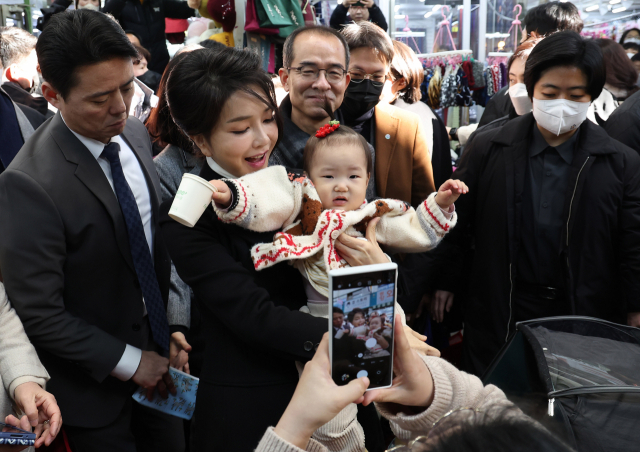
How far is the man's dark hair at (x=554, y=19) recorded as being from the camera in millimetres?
4035

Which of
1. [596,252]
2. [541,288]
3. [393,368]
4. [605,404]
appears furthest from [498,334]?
[393,368]

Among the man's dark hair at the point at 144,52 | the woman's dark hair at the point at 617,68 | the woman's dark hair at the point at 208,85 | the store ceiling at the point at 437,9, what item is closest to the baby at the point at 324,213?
the woman's dark hair at the point at 208,85

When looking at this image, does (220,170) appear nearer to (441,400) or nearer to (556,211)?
(441,400)

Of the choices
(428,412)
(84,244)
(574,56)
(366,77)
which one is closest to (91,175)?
(84,244)

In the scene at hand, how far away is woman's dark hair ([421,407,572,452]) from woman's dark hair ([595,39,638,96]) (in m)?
4.05

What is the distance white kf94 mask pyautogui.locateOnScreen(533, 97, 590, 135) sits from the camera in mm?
2484

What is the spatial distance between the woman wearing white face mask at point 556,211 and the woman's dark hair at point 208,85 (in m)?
1.49

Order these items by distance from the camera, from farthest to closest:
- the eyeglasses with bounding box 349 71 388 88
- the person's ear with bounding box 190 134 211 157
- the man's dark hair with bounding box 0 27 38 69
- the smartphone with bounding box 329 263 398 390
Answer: the man's dark hair with bounding box 0 27 38 69
the eyeglasses with bounding box 349 71 388 88
the person's ear with bounding box 190 134 211 157
the smartphone with bounding box 329 263 398 390

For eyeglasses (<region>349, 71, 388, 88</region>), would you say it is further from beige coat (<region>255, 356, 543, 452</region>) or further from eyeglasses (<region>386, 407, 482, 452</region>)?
eyeglasses (<region>386, 407, 482, 452</region>)

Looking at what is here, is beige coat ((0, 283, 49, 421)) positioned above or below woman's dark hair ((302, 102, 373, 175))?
below

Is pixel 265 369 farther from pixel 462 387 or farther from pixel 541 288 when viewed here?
pixel 541 288

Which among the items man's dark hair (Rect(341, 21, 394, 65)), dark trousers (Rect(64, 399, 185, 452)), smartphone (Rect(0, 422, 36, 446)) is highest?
man's dark hair (Rect(341, 21, 394, 65))

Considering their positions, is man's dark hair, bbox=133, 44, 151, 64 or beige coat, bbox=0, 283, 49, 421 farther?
man's dark hair, bbox=133, 44, 151, 64

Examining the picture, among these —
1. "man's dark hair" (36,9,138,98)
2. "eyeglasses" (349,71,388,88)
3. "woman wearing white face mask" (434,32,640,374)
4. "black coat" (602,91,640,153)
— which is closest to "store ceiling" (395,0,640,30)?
"black coat" (602,91,640,153)
